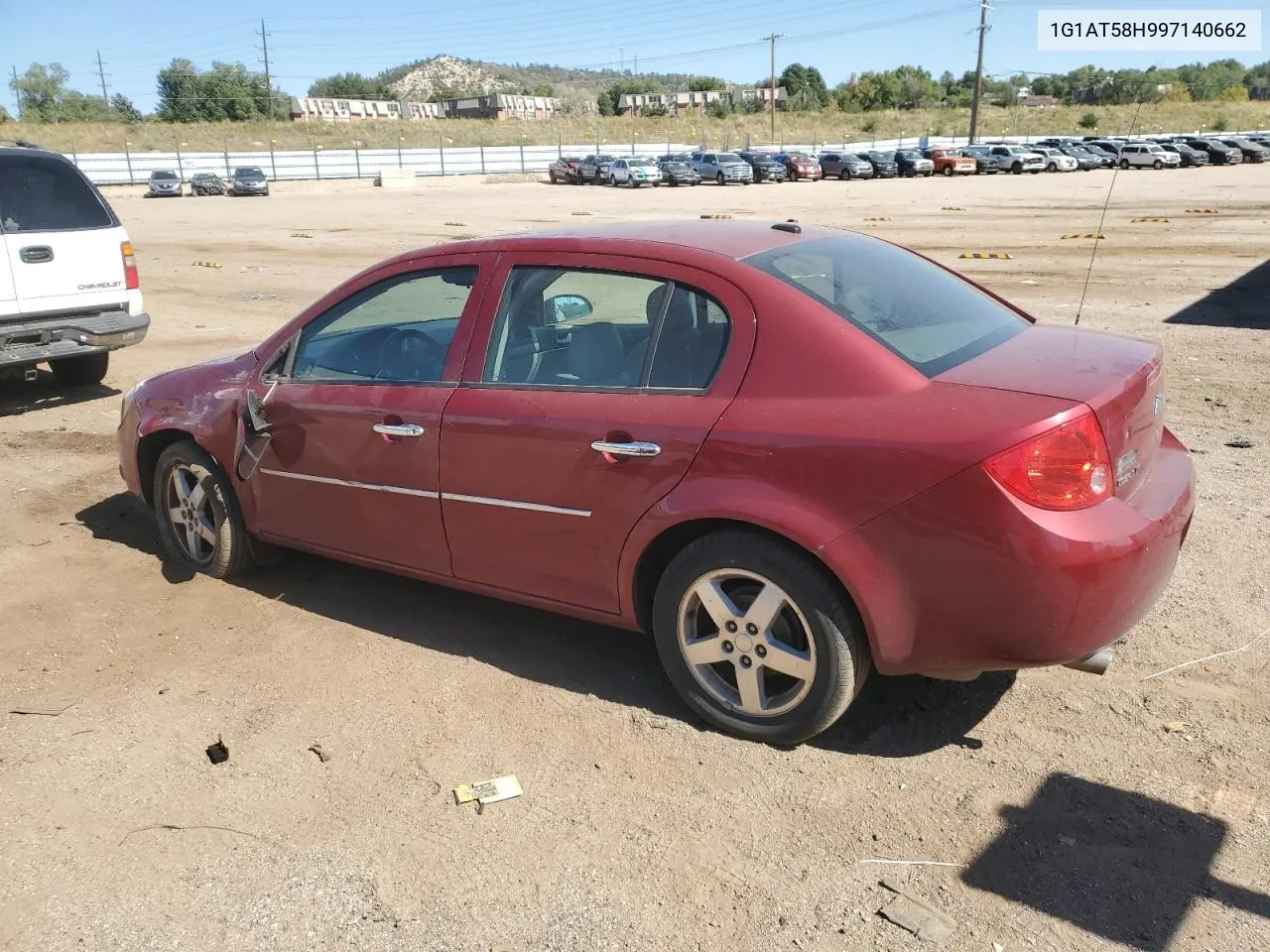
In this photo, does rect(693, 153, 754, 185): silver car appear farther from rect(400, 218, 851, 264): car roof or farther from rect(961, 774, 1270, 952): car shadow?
rect(961, 774, 1270, 952): car shadow

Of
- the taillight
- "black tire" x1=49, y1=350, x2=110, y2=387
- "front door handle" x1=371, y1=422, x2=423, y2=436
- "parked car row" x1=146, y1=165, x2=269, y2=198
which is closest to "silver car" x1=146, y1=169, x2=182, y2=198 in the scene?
"parked car row" x1=146, y1=165, x2=269, y2=198

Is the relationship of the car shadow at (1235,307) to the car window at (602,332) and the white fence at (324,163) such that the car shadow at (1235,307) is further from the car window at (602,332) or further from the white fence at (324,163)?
the white fence at (324,163)

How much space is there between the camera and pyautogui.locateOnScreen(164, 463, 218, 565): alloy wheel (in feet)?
16.9

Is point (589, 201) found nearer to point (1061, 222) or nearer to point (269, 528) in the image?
point (1061, 222)

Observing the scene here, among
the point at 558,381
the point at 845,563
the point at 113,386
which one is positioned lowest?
the point at 113,386

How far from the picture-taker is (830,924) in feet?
9.08

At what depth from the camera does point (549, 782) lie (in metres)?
3.46

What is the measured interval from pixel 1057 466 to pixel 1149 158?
5908cm

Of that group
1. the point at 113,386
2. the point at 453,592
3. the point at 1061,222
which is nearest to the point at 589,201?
the point at 1061,222

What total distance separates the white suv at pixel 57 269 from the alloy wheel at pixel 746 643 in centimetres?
702

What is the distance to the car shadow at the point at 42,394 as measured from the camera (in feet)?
30.4

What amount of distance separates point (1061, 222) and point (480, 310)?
83.5 ft

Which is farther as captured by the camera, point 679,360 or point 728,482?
point 679,360

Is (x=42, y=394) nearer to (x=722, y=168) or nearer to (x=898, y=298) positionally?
(x=898, y=298)
